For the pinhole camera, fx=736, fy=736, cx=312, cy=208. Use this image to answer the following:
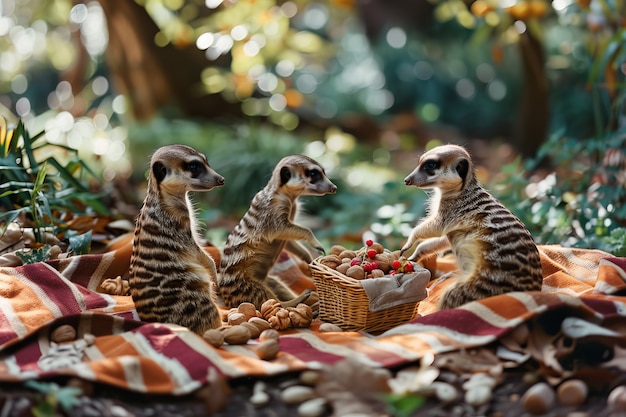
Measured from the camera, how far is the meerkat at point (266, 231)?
358cm

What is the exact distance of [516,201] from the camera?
5.26m

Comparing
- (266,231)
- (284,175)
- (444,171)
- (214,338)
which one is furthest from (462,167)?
(214,338)

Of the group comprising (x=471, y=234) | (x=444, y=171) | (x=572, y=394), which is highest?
(x=444, y=171)

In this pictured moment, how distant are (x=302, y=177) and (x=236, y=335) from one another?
0.92 meters

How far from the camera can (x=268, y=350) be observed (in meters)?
2.78

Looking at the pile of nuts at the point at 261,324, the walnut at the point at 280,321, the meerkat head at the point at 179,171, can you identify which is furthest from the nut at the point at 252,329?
the meerkat head at the point at 179,171

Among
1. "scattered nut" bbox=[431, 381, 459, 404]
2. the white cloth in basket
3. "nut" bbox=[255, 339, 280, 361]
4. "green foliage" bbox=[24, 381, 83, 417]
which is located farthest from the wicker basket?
"green foliage" bbox=[24, 381, 83, 417]

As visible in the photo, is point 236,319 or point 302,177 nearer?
point 236,319

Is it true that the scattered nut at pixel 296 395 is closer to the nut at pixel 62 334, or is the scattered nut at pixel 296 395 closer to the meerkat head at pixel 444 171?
the nut at pixel 62 334

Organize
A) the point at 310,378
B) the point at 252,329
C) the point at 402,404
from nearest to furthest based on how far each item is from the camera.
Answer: the point at 402,404, the point at 310,378, the point at 252,329

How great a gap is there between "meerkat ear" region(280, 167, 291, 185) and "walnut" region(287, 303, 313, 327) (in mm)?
625

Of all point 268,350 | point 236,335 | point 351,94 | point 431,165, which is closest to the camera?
point 268,350

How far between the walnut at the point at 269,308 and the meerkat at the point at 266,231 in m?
0.19

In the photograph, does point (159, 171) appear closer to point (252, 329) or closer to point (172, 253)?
→ point (172, 253)
